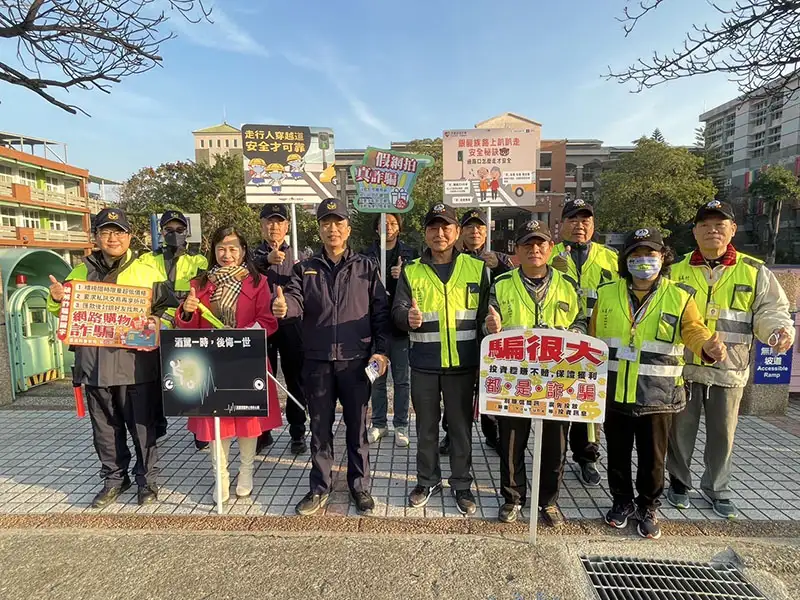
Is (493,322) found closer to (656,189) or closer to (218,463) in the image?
(218,463)

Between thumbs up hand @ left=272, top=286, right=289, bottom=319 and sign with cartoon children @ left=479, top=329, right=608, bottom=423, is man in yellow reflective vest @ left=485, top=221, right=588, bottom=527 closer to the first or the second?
Result: sign with cartoon children @ left=479, top=329, right=608, bottom=423

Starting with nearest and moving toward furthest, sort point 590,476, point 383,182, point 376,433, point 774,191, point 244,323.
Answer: point 244,323 < point 590,476 < point 376,433 < point 383,182 < point 774,191

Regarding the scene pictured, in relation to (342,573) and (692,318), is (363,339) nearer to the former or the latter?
(342,573)

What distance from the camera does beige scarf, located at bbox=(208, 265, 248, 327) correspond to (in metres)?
3.35

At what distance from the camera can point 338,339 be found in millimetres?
3168

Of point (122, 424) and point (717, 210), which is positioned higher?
point (717, 210)

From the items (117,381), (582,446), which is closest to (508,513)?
(582,446)

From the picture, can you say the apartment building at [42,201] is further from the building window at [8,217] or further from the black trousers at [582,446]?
the black trousers at [582,446]

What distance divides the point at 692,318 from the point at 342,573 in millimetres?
2676

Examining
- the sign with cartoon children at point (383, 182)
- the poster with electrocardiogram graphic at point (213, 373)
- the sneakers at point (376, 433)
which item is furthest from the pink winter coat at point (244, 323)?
the sign with cartoon children at point (383, 182)

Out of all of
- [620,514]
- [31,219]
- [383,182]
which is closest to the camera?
[620,514]

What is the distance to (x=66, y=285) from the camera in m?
3.26

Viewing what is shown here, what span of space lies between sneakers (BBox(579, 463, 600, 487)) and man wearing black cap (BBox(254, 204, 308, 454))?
2547mm

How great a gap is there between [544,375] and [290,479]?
2346 millimetres
